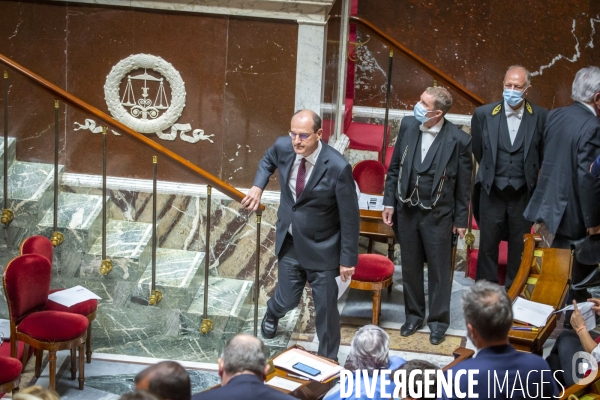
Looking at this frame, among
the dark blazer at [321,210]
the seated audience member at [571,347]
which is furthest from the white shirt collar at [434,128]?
the seated audience member at [571,347]

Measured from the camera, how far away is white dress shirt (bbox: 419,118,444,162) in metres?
5.96

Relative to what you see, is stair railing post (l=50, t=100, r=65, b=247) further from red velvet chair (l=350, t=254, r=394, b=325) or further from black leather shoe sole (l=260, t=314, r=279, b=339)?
red velvet chair (l=350, t=254, r=394, b=325)

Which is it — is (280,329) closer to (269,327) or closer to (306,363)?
(269,327)

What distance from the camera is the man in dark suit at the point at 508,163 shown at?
20.3 feet

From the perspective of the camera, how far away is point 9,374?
4828mm

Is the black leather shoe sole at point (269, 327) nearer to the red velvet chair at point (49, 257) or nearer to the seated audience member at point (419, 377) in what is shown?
the red velvet chair at point (49, 257)

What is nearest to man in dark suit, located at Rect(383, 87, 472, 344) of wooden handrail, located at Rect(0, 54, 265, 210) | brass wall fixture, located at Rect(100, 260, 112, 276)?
wooden handrail, located at Rect(0, 54, 265, 210)

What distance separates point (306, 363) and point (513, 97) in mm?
2416

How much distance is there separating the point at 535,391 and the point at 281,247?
Result: 7.59 feet

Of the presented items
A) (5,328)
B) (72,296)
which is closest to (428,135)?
(72,296)

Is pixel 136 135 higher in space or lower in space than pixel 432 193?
higher

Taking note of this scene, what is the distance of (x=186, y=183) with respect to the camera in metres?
6.60

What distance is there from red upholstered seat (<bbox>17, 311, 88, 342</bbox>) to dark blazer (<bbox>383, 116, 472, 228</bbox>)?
2101mm

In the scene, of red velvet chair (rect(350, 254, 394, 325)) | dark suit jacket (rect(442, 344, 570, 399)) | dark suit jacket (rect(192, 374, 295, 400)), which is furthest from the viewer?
red velvet chair (rect(350, 254, 394, 325))
